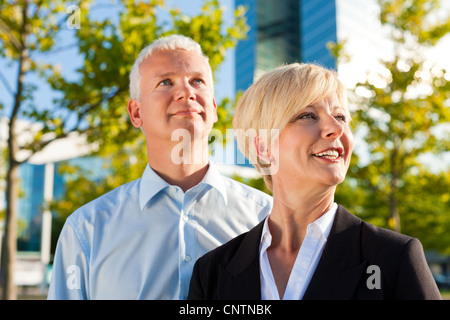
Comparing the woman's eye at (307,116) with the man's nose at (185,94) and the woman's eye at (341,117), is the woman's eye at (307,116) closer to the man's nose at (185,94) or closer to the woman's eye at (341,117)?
the woman's eye at (341,117)

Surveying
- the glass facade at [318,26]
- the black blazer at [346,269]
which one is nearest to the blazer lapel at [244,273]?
the black blazer at [346,269]

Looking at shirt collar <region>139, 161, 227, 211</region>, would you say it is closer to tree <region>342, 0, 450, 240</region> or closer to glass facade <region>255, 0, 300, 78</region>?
tree <region>342, 0, 450, 240</region>

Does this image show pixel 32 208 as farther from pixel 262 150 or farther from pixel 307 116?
pixel 307 116

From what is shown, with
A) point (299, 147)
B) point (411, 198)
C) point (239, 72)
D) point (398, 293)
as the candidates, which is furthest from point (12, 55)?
point (239, 72)

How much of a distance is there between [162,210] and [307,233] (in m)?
1.00

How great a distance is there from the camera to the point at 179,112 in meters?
2.48

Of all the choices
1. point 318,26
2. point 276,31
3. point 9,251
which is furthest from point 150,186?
point 276,31

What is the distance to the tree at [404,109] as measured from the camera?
10438 millimetres

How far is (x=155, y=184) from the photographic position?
2613mm

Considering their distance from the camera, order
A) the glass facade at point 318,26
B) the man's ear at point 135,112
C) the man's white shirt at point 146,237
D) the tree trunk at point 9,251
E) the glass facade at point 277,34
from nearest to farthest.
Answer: the man's white shirt at point 146,237
the man's ear at point 135,112
the tree trunk at point 9,251
the glass facade at point 318,26
the glass facade at point 277,34

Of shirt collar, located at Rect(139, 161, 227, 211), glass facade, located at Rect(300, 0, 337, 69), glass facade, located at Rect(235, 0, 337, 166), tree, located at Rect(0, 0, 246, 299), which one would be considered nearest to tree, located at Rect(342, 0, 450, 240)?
tree, located at Rect(0, 0, 246, 299)

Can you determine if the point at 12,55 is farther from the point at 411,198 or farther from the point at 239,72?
the point at 239,72

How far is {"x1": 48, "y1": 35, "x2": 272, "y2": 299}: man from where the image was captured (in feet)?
7.84

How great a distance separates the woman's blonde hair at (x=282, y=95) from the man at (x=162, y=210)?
1.60 ft
